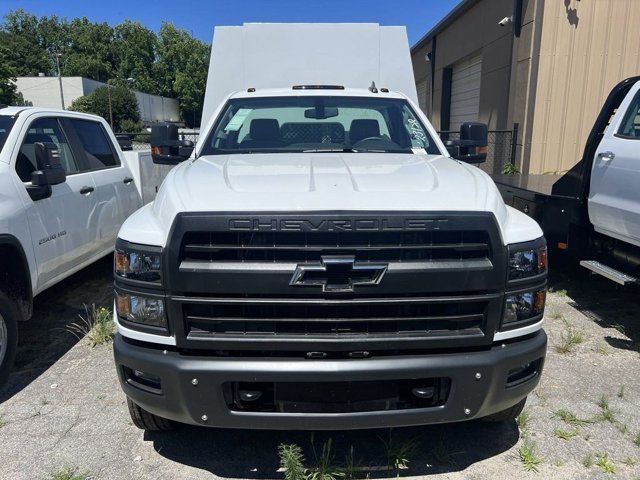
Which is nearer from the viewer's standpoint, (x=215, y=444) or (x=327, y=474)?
(x=327, y=474)

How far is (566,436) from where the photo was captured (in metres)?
3.16

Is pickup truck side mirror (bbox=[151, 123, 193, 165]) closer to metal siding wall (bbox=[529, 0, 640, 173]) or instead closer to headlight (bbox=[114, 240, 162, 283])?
headlight (bbox=[114, 240, 162, 283])

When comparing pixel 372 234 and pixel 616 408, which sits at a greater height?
pixel 372 234

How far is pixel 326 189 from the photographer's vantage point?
269 centimetres

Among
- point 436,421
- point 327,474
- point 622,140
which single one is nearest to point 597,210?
point 622,140

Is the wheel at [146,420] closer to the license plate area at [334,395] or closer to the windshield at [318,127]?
the license plate area at [334,395]

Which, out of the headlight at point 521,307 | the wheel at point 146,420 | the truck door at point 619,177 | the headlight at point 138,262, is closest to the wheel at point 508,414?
the headlight at point 521,307

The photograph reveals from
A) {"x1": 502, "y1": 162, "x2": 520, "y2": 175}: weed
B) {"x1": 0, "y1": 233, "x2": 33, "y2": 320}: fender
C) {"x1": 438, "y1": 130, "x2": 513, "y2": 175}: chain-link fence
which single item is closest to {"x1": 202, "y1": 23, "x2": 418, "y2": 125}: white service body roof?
{"x1": 0, "y1": 233, "x2": 33, "y2": 320}: fender

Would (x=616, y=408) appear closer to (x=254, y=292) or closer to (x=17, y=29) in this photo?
(x=254, y=292)

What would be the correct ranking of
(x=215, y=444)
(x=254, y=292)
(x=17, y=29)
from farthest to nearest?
1. (x=17, y=29)
2. (x=215, y=444)
3. (x=254, y=292)

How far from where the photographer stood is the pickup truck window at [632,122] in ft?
15.7

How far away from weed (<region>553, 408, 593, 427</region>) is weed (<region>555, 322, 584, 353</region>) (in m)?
1.04

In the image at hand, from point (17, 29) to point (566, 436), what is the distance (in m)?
101

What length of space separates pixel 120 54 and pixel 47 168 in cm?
8693
